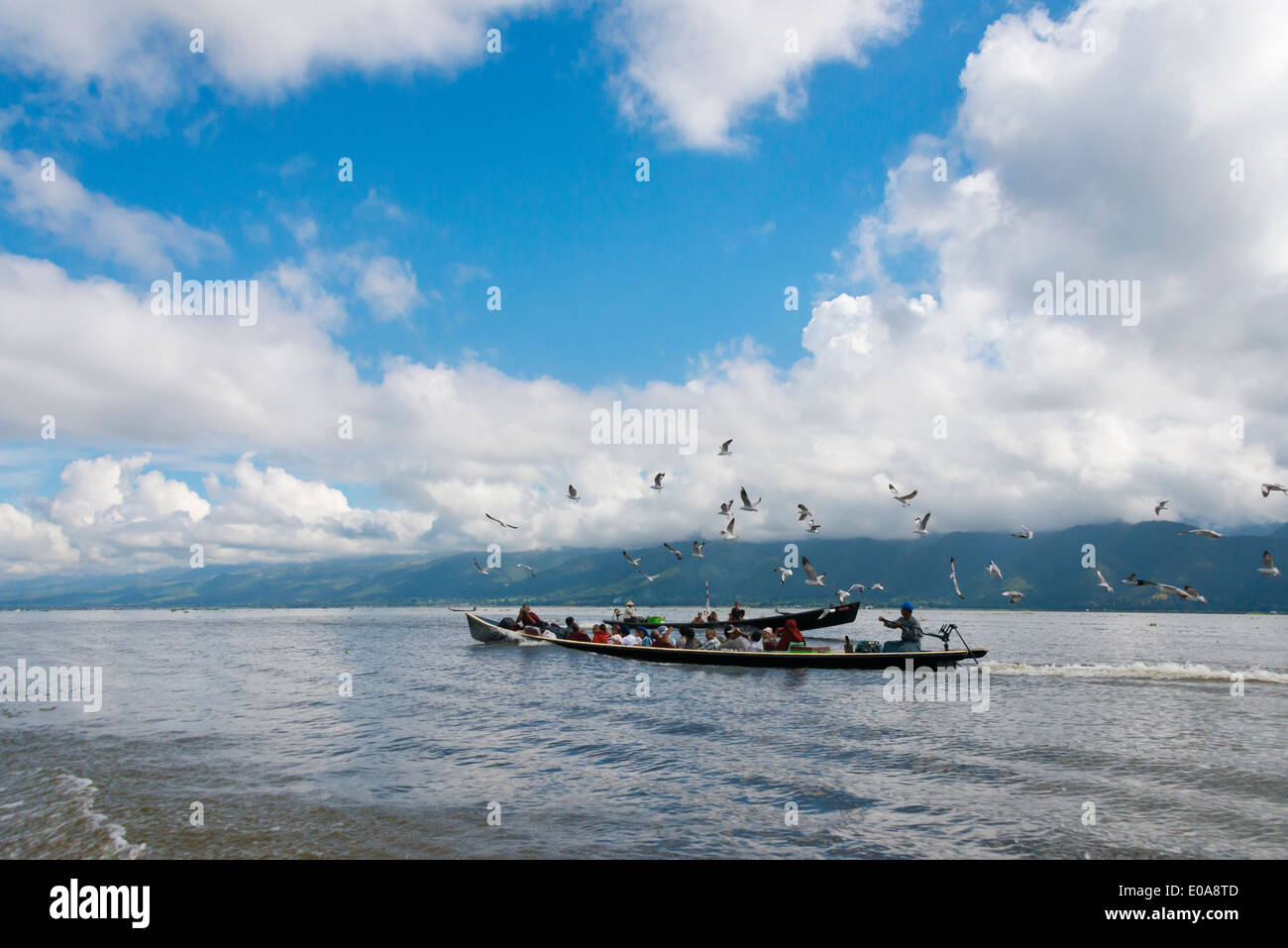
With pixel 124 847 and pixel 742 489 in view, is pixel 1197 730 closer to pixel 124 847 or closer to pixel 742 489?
pixel 742 489

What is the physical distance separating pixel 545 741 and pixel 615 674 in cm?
1993

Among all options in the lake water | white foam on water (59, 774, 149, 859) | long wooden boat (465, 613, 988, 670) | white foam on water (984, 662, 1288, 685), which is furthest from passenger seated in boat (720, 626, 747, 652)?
white foam on water (59, 774, 149, 859)

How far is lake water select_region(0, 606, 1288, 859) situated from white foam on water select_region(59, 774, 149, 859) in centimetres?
8

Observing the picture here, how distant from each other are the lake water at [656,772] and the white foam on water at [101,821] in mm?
76

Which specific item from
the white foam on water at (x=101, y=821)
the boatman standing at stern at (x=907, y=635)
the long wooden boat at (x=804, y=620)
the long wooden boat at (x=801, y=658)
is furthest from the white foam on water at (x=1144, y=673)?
the white foam on water at (x=101, y=821)

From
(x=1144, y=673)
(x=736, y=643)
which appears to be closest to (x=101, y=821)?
(x=736, y=643)

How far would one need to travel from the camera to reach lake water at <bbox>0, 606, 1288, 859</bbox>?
12.4 m

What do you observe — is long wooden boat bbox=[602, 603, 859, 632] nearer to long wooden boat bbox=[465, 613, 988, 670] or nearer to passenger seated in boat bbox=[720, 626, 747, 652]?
long wooden boat bbox=[465, 613, 988, 670]

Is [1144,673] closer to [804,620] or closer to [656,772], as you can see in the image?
[804,620]

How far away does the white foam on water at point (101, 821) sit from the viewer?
1211cm

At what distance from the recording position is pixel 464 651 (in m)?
61.8

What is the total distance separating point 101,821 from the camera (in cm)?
1379

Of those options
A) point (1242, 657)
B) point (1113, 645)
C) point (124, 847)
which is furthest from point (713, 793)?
point (1113, 645)

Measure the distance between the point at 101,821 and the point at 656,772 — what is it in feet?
39.5
